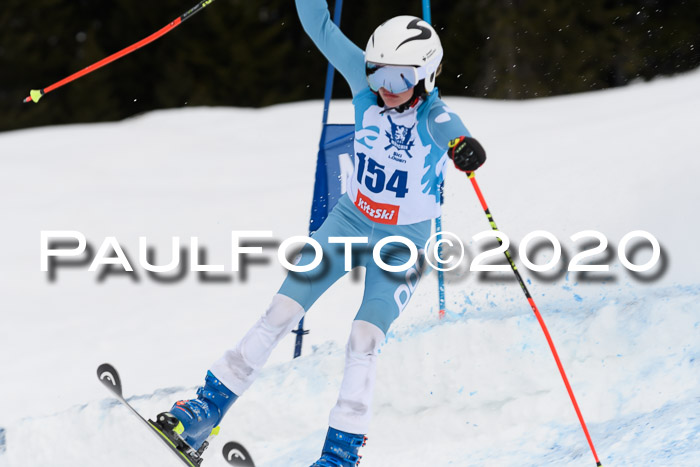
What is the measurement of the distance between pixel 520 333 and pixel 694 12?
48.3ft

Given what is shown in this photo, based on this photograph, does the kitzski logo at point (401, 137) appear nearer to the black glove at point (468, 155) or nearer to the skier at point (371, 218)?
the skier at point (371, 218)

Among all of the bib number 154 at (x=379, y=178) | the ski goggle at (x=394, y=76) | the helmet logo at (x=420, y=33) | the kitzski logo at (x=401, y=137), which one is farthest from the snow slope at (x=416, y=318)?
the helmet logo at (x=420, y=33)

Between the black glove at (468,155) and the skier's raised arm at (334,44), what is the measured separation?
73 cm

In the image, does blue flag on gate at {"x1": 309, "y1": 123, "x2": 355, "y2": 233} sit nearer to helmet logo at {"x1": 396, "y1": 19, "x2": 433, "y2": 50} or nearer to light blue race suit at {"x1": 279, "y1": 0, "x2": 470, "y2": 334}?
light blue race suit at {"x1": 279, "y1": 0, "x2": 470, "y2": 334}

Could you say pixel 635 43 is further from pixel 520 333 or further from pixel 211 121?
pixel 520 333

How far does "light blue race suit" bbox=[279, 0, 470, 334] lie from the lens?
3492 mm

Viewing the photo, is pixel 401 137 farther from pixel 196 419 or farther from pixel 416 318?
pixel 416 318

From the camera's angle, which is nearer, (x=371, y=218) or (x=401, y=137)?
(x=401, y=137)

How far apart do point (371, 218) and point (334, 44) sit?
831mm

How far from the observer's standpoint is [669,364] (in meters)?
4.30

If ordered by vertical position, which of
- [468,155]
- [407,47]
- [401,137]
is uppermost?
[407,47]

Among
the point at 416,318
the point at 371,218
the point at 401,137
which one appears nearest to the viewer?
the point at 401,137

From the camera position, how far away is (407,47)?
3.43 meters

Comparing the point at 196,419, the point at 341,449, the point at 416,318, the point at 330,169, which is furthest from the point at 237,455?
the point at 416,318
